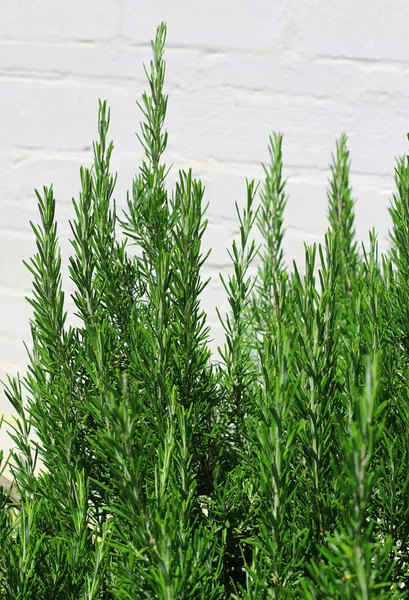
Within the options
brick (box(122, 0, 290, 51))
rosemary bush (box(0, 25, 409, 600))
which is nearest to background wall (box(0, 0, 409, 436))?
brick (box(122, 0, 290, 51))

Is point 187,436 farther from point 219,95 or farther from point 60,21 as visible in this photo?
point 60,21

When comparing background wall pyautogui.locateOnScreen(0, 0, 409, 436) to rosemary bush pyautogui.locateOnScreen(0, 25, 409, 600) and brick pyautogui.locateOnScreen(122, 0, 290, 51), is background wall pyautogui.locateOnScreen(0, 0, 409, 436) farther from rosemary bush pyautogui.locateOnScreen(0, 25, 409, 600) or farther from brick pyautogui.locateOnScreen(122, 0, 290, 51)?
rosemary bush pyautogui.locateOnScreen(0, 25, 409, 600)

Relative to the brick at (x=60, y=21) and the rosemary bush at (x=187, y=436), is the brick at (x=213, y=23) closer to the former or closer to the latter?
the brick at (x=60, y=21)

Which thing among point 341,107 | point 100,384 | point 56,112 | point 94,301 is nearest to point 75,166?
point 56,112

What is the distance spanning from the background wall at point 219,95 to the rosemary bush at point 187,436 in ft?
3.02

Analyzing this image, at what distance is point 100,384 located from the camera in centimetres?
44

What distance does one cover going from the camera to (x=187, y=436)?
1.52ft

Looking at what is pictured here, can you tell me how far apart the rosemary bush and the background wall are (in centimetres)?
92

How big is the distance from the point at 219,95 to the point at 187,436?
1.19 m

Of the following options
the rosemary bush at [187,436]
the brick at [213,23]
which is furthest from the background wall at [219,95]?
the rosemary bush at [187,436]

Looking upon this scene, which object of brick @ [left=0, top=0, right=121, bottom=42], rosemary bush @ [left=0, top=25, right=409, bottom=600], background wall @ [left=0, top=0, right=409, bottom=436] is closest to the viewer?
rosemary bush @ [left=0, top=25, right=409, bottom=600]

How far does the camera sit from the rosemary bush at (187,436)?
1.22ft

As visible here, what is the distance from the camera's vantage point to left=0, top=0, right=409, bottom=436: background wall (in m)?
1.44

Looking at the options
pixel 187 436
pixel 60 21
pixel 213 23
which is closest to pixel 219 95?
pixel 213 23
